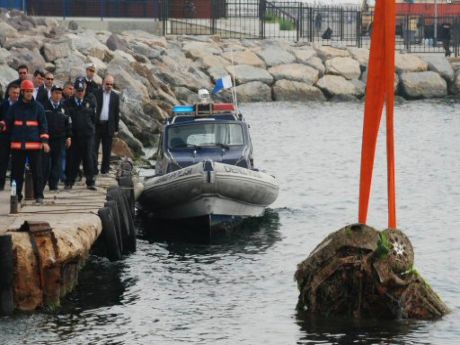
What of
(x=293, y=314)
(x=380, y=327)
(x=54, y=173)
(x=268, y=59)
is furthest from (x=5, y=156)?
(x=268, y=59)

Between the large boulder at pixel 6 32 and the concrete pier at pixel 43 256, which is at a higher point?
the large boulder at pixel 6 32

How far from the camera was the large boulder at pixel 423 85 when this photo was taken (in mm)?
65562

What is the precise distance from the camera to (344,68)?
215 feet

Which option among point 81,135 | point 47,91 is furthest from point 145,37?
point 81,135

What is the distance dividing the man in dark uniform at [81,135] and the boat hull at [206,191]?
1.39m

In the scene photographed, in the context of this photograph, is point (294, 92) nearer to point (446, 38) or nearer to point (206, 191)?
point (446, 38)

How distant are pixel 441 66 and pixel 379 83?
2041 inches

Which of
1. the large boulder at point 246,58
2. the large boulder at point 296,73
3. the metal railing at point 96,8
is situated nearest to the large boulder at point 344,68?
the large boulder at point 296,73

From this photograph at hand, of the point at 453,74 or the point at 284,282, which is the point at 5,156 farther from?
the point at 453,74

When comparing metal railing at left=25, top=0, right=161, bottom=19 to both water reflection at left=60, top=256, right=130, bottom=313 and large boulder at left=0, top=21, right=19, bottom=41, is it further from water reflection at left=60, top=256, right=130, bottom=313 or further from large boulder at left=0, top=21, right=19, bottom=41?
water reflection at left=60, top=256, right=130, bottom=313

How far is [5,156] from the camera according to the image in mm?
23391

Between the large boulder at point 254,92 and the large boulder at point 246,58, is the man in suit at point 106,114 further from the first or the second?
the large boulder at point 246,58

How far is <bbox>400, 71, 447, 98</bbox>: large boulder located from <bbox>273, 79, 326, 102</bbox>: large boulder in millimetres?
4304

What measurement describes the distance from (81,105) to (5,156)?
1.64 m
